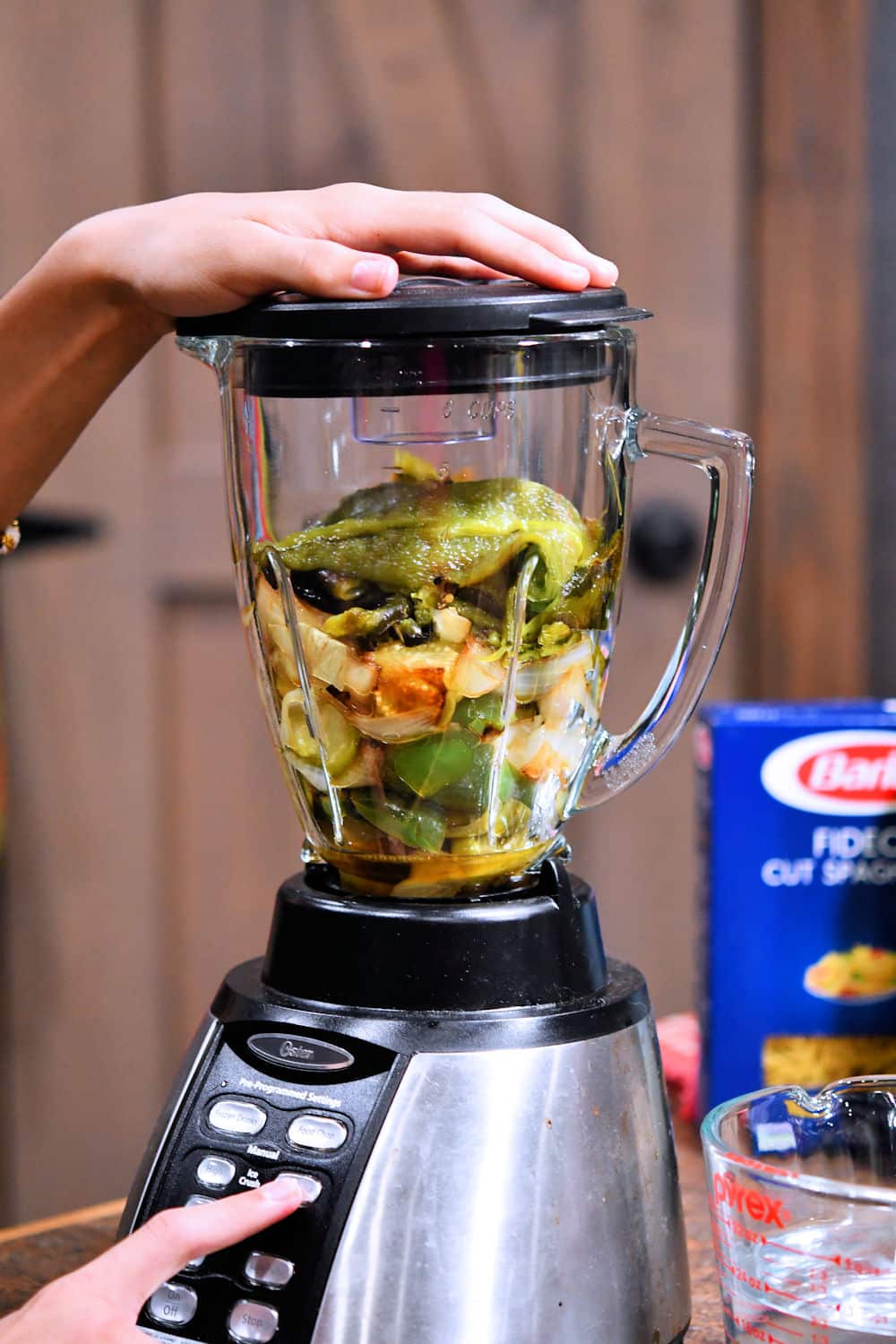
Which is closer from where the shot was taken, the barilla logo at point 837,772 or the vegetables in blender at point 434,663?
the vegetables in blender at point 434,663

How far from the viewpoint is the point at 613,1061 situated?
63cm

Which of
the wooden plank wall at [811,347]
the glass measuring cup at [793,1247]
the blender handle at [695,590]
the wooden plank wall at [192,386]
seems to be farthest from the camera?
the wooden plank wall at [811,347]

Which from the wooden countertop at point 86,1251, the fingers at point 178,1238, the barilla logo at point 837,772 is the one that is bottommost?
the wooden countertop at point 86,1251

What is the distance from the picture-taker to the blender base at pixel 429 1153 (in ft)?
1.91

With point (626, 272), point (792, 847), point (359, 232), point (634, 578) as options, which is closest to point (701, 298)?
point (626, 272)

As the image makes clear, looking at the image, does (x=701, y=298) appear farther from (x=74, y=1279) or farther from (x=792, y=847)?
(x=74, y=1279)

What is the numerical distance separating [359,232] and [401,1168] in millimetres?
369

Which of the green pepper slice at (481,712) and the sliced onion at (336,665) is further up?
the sliced onion at (336,665)

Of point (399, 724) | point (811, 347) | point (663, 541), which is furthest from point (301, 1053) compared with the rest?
point (811, 347)

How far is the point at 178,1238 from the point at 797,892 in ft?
1.32

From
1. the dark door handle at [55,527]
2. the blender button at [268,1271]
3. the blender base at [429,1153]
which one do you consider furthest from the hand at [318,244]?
the dark door handle at [55,527]

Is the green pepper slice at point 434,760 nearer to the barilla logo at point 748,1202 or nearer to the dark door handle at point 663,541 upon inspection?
the barilla logo at point 748,1202

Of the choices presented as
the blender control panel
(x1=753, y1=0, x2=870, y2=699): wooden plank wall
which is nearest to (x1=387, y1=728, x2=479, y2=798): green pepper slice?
the blender control panel

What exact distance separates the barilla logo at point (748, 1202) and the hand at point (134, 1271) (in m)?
0.16
